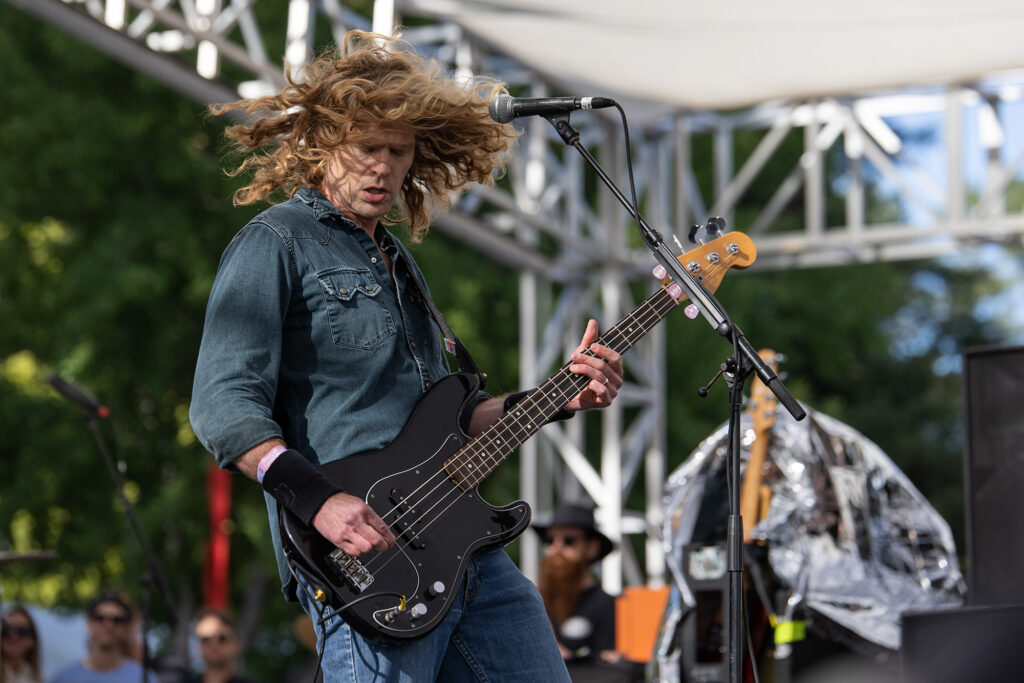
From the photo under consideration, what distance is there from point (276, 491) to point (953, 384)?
74.5 feet

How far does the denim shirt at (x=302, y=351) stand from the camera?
292cm

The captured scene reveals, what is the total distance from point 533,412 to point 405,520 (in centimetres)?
45

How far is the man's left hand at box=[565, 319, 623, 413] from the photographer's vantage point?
326cm

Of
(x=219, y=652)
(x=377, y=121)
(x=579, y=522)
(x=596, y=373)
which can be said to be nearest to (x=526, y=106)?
(x=377, y=121)

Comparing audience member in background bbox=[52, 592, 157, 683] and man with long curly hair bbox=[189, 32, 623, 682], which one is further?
audience member in background bbox=[52, 592, 157, 683]

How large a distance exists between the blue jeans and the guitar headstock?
883 millimetres

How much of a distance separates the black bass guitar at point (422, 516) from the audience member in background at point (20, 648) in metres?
5.36

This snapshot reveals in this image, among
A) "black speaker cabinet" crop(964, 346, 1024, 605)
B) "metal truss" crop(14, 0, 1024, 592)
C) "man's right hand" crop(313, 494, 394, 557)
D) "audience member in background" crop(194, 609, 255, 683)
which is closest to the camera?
"man's right hand" crop(313, 494, 394, 557)

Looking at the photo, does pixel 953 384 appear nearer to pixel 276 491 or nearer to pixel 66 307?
pixel 66 307

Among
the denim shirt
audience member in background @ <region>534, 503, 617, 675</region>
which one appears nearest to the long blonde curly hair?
the denim shirt

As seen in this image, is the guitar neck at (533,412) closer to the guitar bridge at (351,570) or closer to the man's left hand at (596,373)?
the man's left hand at (596,373)

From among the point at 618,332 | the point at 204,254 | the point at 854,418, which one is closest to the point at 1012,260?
the point at 854,418

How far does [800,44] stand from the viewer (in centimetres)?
817

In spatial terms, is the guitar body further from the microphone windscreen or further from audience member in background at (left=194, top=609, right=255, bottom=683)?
audience member in background at (left=194, top=609, right=255, bottom=683)
